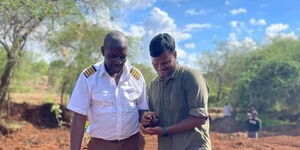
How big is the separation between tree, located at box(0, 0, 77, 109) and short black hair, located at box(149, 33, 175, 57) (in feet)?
19.5

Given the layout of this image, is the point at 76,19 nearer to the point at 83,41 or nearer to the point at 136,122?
the point at 83,41

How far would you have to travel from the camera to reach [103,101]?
9.92ft

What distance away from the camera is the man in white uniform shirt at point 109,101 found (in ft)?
9.85

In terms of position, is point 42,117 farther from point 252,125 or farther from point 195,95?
point 195,95

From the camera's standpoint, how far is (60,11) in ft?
36.8

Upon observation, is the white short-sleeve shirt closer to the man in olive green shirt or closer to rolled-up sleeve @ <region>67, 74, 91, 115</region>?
rolled-up sleeve @ <region>67, 74, 91, 115</region>

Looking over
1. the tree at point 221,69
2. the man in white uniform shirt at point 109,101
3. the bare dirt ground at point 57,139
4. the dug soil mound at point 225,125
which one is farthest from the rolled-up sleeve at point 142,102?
the tree at point 221,69

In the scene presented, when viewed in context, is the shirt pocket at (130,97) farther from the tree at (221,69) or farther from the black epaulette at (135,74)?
the tree at (221,69)

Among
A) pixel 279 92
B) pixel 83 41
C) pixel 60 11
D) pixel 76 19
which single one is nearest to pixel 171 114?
pixel 60 11

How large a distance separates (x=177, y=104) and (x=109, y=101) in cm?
45

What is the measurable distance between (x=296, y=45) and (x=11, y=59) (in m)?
15.8

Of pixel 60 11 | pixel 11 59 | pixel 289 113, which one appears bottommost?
pixel 289 113

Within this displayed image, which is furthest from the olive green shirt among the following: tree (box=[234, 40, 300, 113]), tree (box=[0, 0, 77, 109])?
tree (box=[234, 40, 300, 113])

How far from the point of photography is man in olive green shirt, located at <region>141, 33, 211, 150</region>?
284cm
